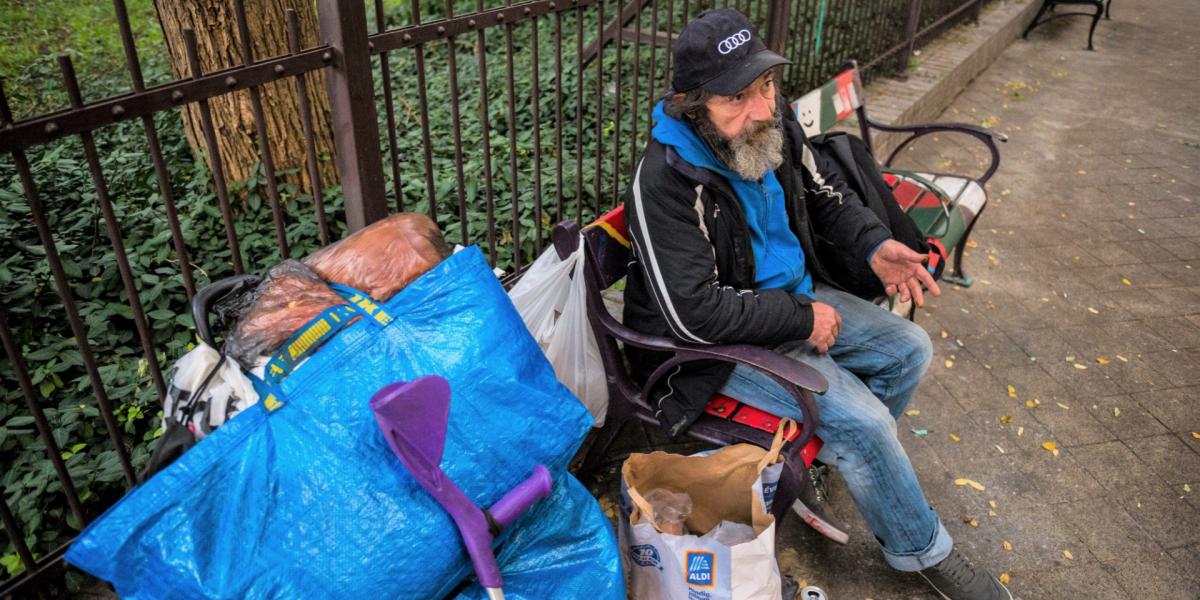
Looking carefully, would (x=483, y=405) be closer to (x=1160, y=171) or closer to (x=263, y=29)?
(x=263, y=29)

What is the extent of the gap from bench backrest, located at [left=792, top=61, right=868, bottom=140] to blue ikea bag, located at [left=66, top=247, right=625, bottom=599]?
2.20 metres

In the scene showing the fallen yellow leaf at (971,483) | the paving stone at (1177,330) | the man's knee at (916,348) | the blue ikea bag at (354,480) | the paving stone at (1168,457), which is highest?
the blue ikea bag at (354,480)

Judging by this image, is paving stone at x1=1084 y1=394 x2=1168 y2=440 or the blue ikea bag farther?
paving stone at x1=1084 y1=394 x2=1168 y2=440

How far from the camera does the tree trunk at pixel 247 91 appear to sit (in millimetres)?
3344

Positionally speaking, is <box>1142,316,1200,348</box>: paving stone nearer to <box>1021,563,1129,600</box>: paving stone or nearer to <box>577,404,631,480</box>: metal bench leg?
<box>1021,563,1129,600</box>: paving stone

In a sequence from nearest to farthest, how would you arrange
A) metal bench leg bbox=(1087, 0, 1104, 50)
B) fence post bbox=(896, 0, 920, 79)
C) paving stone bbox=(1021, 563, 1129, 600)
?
paving stone bbox=(1021, 563, 1129, 600) < fence post bbox=(896, 0, 920, 79) < metal bench leg bbox=(1087, 0, 1104, 50)

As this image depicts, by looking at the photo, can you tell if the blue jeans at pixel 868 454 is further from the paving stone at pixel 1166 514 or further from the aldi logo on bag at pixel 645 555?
the paving stone at pixel 1166 514

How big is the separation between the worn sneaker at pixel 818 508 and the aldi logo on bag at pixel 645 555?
2.13 ft

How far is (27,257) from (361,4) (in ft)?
6.50

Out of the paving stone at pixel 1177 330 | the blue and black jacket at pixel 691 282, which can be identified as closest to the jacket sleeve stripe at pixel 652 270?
the blue and black jacket at pixel 691 282

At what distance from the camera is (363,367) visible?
1575 mm

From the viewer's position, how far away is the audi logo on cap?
219 centimetres

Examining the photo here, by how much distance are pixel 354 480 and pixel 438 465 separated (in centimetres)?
16

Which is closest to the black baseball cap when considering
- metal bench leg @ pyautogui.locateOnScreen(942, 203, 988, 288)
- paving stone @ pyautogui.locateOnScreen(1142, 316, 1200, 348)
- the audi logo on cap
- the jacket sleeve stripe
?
the audi logo on cap
